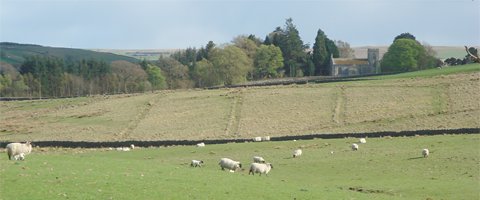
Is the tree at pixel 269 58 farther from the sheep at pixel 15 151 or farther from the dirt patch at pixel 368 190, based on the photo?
the dirt patch at pixel 368 190

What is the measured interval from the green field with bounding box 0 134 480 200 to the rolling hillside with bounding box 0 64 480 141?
2265cm

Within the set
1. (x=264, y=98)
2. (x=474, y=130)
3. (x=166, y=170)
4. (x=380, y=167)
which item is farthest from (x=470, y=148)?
(x=264, y=98)

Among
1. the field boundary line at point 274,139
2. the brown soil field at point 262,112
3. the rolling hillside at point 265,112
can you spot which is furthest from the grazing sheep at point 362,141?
the rolling hillside at point 265,112

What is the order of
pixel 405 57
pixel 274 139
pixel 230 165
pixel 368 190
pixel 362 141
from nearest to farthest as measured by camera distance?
pixel 368 190 < pixel 230 165 < pixel 362 141 < pixel 274 139 < pixel 405 57

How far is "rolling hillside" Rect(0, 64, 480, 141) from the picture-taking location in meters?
82.7

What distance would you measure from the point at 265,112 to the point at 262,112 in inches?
14.3

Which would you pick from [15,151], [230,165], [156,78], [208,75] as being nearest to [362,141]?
[230,165]

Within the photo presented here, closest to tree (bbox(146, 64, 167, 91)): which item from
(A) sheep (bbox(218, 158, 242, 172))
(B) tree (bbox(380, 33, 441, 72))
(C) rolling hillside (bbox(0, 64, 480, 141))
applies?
(B) tree (bbox(380, 33, 441, 72))

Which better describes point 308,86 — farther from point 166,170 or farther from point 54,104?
point 166,170

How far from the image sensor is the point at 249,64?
18550cm

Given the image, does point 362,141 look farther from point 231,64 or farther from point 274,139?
point 231,64

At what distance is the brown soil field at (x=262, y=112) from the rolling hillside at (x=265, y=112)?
0.11 metres

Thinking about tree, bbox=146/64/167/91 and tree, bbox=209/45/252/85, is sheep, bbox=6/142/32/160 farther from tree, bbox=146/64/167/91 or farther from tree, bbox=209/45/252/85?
tree, bbox=146/64/167/91

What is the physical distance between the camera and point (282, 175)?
42.6 meters
